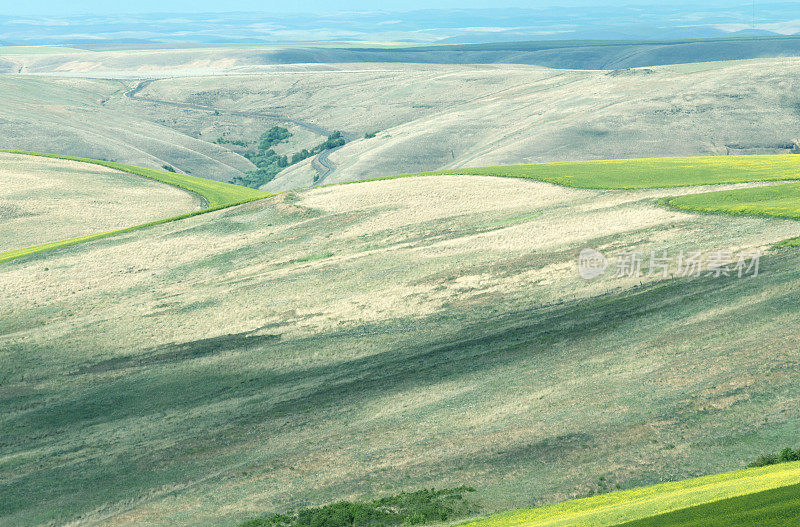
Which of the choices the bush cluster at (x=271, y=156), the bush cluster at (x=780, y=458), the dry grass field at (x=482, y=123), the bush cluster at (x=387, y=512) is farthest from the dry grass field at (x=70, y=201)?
the bush cluster at (x=780, y=458)

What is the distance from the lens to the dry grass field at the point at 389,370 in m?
24.4

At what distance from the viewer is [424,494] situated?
23.1 meters

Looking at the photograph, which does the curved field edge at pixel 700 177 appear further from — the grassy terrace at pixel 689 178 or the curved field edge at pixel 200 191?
the curved field edge at pixel 200 191

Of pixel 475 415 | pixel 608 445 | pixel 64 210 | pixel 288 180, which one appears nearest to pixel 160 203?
pixel 64 210

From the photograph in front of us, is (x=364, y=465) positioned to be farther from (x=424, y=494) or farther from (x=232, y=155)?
(x=232, y=155)

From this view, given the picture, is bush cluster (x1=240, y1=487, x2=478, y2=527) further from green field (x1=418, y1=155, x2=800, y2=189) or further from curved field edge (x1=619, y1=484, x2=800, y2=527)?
green field (x1=418, y1=155, x2=800, y2=189)

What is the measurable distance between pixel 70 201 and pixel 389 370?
178 ft

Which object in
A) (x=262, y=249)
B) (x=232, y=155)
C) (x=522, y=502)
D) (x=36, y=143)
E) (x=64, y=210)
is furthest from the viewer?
(x=232, y=155)

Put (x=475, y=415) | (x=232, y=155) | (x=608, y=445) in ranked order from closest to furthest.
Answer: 1. (x=608, y=445)
2. (x=475, y=415)
3. (x=232, y=155)

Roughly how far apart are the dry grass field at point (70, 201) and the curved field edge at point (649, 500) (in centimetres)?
5597

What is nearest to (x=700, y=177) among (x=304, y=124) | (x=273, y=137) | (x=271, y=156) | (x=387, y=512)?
(x=387, y=512)

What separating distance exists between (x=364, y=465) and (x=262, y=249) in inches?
1145

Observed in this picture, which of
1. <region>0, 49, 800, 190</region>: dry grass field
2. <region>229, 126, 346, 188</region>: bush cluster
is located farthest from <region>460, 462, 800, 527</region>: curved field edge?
<region>229, 126, 346, 188</region>: bush cluster

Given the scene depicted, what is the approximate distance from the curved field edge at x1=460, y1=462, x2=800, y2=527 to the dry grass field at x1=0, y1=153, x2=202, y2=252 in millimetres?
55971
